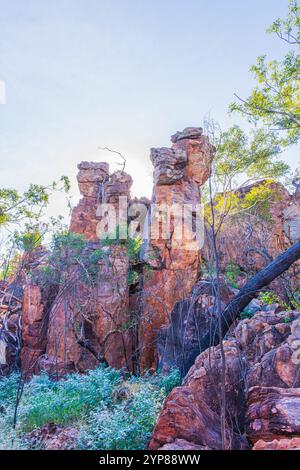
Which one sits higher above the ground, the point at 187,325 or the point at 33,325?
the point at 187,325

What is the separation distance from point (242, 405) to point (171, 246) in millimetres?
8424

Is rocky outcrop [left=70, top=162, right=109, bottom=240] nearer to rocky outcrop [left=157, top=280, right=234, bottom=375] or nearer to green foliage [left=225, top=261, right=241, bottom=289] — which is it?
green foliage [left=225, top=261, right=241, bottom=289]

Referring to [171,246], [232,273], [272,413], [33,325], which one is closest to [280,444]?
[272,413]

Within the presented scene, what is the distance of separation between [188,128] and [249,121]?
17.9ft

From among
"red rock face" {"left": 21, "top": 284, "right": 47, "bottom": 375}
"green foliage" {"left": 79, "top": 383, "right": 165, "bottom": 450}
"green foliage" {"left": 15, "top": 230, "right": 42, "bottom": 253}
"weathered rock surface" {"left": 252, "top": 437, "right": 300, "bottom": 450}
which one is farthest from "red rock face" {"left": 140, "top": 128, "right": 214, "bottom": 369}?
"weathered rock surface" {"left": 252, "top": 437, "right": 300, "bottom": 450}

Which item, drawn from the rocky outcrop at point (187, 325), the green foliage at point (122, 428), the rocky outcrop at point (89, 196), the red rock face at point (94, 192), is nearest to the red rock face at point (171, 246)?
the rocky outcrop at point (187, 325)

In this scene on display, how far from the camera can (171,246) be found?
12.2m

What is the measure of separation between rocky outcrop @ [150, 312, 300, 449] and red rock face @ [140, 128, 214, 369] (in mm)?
5419

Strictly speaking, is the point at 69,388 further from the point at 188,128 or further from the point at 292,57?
the point at 188,128

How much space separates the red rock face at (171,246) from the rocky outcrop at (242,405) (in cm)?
542

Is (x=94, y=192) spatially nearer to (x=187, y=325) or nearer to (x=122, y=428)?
(x=187, y=325)

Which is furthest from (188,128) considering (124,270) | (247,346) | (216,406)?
(216,406)

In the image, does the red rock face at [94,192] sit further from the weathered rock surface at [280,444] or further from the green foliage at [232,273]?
the weathered rock surface at [280,444]

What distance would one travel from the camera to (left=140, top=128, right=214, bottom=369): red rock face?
37.4 feet
